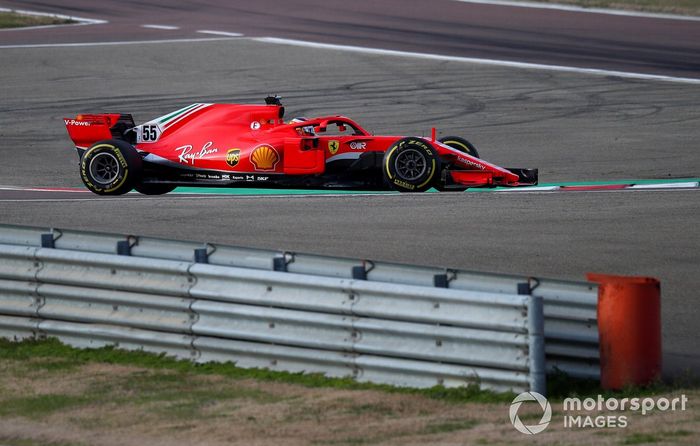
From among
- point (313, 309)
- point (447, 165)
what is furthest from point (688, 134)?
point (313, 309)

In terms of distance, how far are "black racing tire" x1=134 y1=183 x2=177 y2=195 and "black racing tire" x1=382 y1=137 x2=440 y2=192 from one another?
9.85ft

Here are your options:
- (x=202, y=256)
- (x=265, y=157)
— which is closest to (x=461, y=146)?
(x=265, y=157)

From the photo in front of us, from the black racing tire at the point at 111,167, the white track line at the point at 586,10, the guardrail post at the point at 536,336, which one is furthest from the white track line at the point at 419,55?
the guardrail post at the point at 536,336

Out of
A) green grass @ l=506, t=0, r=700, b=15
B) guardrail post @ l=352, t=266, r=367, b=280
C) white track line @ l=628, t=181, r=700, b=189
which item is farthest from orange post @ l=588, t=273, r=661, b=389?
green grass @ l=506, t=0, r=700, b=15

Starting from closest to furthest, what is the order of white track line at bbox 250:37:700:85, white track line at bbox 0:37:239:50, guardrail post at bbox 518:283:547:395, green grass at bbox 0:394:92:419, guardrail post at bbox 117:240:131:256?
guardrail post at bbox 518:283:547:395 < green grass at bbox 0:394:92:419 < guardrail post at bbox 117:240:131:256 < white track line at bbox 250:37:700:85 < white track line at bbox 0:37:239:50

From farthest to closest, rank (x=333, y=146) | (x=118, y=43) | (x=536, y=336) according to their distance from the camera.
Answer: (x=118, y=43)
(x=333, y=146)
(x=536, y=336)

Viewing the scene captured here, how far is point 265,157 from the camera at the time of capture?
15195 millimetres

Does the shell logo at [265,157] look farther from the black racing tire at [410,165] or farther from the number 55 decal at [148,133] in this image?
the number 55 decal at [148,133]

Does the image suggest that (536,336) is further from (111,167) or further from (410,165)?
(111,167)

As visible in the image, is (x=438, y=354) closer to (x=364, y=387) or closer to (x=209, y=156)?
(x=364, y=387)

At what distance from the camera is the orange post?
24.9 feet

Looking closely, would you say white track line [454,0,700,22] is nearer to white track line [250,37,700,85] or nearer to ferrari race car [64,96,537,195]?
white track line [250,37,700,85]

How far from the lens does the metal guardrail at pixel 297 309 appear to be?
7.65m

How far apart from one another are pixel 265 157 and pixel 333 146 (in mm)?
858
